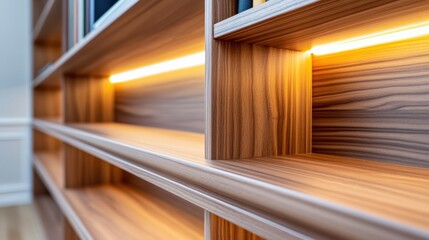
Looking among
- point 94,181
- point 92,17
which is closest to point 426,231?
point 92,17

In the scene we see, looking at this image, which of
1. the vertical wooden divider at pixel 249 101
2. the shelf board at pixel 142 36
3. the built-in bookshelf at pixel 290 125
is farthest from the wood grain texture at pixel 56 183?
the vertical wooden divider at pixel 249 101

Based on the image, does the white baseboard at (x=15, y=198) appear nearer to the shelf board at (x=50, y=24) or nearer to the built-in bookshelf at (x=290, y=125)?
the shelf board at (x=50, y=24)

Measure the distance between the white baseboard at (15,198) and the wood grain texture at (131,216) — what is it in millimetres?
1742

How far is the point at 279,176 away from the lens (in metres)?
0.44

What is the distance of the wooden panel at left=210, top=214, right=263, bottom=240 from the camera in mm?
540

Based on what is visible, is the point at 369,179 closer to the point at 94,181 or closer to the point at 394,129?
the point at 394,129

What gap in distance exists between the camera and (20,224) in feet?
8.05

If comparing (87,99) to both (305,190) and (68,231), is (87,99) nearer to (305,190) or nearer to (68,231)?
(68,231)

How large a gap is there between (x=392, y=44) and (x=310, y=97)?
0.18 m

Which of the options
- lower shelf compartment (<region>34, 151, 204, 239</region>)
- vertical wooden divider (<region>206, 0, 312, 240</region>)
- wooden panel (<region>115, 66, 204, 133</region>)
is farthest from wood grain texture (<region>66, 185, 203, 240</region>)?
vertical wooden divider (<region>206, 0, 312, 240</region>)

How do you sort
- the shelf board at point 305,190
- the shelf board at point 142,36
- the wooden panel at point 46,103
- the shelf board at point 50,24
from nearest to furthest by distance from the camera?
the shelf board at point 305,190
the shelf board at point 142,36
the shelf board at point 50,24
the wooden panel at point 46,103

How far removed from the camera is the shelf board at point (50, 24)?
1.98 meters

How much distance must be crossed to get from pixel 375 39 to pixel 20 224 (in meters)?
2.62

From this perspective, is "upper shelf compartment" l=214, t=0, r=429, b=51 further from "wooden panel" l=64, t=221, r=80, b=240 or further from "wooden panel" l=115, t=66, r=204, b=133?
"wooden panel" l=64, t=221, r=80, b=240
